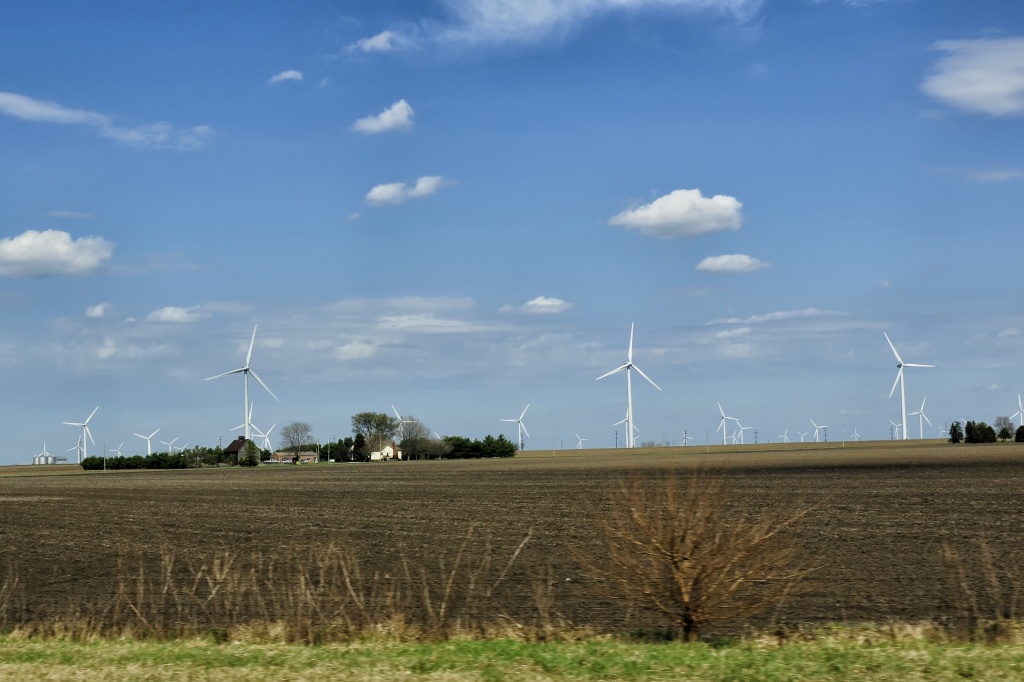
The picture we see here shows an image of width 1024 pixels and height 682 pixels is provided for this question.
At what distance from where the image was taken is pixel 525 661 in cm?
1239

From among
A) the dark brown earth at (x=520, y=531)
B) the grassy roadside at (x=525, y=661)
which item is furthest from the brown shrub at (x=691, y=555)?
the grassy roadside at (x=525, y=661)

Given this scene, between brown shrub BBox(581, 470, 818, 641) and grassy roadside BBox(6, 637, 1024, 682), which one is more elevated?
brown shrub BBox(581, 470, 818, 641)

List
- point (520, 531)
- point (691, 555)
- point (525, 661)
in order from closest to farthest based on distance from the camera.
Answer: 1. point (525, 661)
2. point (691, 555)
3. point (520, 531)

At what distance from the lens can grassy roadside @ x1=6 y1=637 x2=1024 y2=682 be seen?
11.6 m

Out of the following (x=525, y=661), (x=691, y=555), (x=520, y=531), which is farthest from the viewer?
(x=520, y=531)

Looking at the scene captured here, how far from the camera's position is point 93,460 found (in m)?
172

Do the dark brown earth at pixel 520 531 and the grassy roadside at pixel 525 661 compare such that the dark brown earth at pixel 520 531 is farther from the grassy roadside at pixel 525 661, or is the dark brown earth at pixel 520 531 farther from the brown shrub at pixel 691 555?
the grassy roadside at pixel 525 661

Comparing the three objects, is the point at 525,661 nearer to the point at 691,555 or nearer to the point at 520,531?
the point at 691,555

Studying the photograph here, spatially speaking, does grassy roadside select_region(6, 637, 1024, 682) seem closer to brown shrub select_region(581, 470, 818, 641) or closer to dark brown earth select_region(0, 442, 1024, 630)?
brown shrub select_region(581, 470, 818, 641)

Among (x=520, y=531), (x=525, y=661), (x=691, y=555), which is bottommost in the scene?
(x=520, y=531)

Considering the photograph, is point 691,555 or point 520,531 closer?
point 691,555

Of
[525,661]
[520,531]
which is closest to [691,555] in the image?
[525,661]

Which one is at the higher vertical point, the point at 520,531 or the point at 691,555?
the point at 691,555

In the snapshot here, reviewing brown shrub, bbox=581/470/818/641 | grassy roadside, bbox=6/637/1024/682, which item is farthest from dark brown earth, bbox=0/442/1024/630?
grassy roadside, bbox=6/637/1024/682
